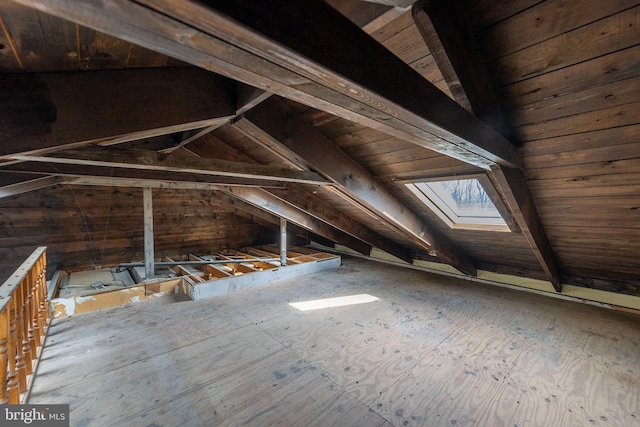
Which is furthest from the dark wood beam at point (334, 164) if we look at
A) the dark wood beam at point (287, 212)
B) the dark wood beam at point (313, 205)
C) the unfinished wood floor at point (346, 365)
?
the dark wood beam at point (287, 212)

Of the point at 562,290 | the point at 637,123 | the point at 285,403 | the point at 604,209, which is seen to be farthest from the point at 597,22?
the point at 562,290

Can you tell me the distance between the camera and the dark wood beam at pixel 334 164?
201 centimetres

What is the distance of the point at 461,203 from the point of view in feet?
10.6

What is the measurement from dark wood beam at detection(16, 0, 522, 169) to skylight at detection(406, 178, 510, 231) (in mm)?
1985

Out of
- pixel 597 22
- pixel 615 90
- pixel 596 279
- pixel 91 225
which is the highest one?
pixel 597 22

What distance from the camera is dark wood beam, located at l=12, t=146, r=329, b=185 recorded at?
5.06 feet

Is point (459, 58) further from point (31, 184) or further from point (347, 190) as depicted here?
point (31, 184)

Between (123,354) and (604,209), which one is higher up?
(604,209)

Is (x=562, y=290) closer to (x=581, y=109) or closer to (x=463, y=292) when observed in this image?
(x=463, y=292)

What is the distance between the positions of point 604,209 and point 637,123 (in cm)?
93

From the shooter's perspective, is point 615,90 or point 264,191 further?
point 264,191

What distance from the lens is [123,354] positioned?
6.93ft

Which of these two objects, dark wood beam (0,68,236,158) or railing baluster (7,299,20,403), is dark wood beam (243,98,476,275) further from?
railing baluster (7,299,20,403)

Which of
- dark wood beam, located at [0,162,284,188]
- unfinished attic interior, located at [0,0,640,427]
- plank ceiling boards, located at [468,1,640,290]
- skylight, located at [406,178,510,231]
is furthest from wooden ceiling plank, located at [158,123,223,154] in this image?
skylight, located at [406,178,510,231]
